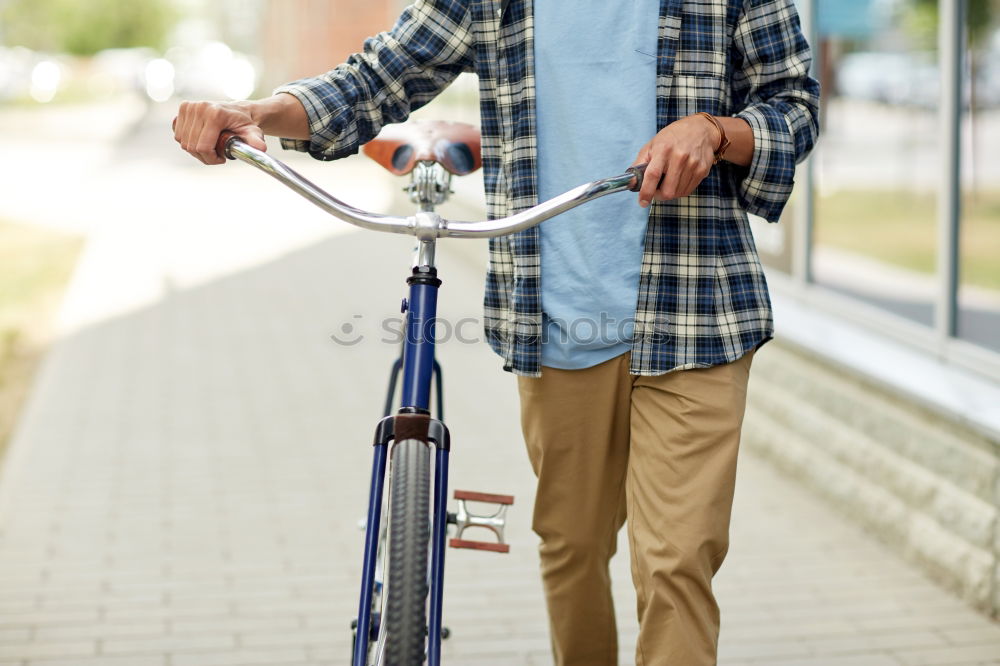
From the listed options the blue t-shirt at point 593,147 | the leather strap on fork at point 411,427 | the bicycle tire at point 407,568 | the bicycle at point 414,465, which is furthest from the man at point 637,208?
the bicycle tire at point 407,568

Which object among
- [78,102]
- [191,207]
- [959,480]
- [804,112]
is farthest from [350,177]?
[78,102]

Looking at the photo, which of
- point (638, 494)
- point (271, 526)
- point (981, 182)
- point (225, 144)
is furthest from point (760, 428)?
point (225, 144)

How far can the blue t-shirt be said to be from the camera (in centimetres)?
242

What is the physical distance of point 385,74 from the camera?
2609 millimetres

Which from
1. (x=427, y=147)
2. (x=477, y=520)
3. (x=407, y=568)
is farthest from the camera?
(x=427, y=147)

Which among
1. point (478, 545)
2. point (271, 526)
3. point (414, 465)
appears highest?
point (414, 465)

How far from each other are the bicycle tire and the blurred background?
5.44 ft

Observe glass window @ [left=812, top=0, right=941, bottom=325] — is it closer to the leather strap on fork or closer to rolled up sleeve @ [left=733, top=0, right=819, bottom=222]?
rolled up sleeve @ [left=733, top=0, right=819, bottom=222]

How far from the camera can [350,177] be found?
19.7m

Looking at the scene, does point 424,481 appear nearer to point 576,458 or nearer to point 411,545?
point 411,545

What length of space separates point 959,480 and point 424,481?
240cm

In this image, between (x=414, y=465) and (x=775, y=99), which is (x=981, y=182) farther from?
(x=414, y=465)

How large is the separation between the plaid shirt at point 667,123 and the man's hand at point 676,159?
16cm

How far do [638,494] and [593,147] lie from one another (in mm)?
685
